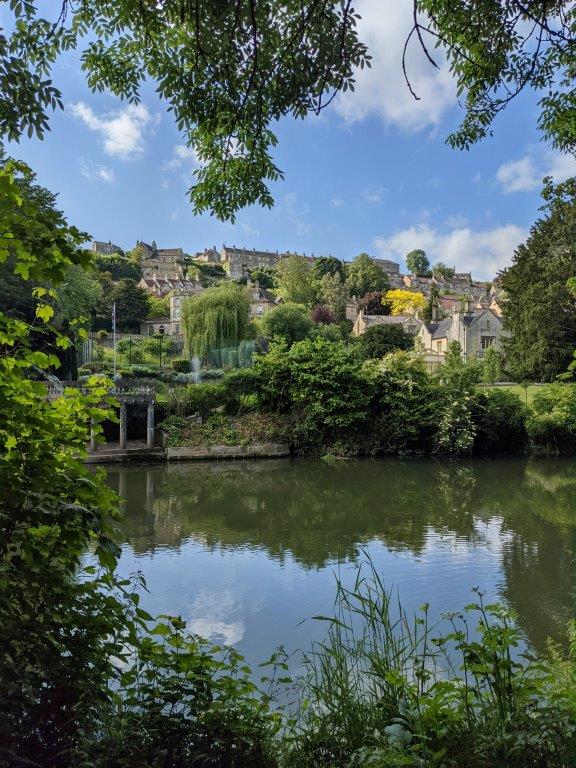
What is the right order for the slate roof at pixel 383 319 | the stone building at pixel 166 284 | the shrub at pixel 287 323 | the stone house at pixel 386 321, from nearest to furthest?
the shrub at pixel 287 323, the stone house at pixel 386 321, the slate roof at pixel 383 319, the stone building at pixel 166 284

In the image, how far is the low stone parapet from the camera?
22.2 meters

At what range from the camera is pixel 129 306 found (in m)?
59.1

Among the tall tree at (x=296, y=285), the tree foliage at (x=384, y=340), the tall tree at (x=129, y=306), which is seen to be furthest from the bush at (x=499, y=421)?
the tall tree at (x=296, y=285)

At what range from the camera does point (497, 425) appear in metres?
24.2

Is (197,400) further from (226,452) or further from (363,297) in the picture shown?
(363,297)

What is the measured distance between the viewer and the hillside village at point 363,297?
48.3m

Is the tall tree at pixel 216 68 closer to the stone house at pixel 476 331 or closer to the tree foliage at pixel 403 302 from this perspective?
the stone house at pixel 476 331

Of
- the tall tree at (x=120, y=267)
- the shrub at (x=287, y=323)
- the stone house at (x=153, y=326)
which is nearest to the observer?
the shrub at (x=287, y=323)

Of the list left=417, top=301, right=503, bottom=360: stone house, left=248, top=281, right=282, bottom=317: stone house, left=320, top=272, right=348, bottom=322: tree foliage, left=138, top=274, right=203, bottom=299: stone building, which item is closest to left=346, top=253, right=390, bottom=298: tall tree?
left=320, top=272, right=348, bottom=322: tree foliage

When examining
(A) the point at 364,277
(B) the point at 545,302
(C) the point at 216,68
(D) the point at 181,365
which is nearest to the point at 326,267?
(A) the point at 364,277

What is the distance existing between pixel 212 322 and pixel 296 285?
3980 centimetres

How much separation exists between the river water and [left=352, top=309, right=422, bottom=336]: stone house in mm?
41036

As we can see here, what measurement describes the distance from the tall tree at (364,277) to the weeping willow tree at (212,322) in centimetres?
4625

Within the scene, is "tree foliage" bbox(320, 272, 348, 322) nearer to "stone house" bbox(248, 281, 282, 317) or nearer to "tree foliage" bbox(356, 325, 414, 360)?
"stone house" bbox(248, 281, 282, 317)
